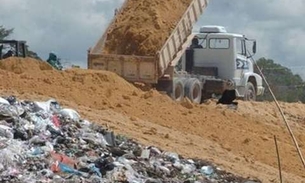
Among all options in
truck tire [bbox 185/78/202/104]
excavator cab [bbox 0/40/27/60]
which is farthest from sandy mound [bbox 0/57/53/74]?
truck tire [bbox 185/78/202/104]

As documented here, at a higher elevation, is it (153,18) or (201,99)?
(153,18)

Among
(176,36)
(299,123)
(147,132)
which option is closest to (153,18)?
(176,36)

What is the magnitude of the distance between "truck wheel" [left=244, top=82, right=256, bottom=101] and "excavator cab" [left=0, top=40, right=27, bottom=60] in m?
7.85

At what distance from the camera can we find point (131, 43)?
2383 centimetres

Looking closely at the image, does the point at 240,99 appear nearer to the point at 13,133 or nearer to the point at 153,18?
the point at 153,18

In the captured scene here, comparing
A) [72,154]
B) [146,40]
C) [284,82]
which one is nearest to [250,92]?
[146,40]

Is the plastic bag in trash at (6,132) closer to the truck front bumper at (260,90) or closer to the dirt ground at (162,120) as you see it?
the dirt ground at (162,120)

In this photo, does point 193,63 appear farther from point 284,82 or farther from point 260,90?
point 284,82

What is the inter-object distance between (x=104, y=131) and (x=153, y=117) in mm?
3440

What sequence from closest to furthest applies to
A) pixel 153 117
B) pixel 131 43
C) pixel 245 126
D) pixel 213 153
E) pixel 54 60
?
pixel 213 153 < pixel 153 117 < pixel 245 126 < pixel 131 43 < pixel 54 60

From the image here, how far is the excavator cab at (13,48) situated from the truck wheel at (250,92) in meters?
7.85

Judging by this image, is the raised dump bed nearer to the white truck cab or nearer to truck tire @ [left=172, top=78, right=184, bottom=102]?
truck tire @ [left=172, top=78, right=184, bottom=102]

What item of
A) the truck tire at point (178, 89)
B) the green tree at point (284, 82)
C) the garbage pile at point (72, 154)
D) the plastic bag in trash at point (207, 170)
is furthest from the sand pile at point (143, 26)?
the plastic bag in trash at point (207, 170)

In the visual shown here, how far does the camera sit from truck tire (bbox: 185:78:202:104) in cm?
2491
